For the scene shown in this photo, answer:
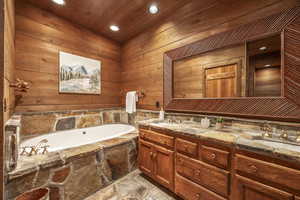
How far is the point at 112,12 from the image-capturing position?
2.04 m

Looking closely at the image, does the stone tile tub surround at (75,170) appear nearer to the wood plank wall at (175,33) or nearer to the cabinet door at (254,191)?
the wood plank wall at (175,33)

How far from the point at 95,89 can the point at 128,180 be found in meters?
1.87

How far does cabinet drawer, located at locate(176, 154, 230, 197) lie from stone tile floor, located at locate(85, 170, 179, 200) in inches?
18.5

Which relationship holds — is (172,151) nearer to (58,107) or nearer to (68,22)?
(58,107)

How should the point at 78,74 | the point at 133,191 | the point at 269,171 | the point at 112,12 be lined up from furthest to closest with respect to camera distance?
the point at 78,74 < the point at 112,12 < the point at 133,191 < the point at 269,171

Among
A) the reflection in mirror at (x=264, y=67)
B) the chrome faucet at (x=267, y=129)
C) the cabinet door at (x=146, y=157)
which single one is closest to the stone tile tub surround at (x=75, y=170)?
the cabinet door at (x=146, y=157)

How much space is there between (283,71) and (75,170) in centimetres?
235

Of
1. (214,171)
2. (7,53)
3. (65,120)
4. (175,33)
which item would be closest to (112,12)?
(175,33)

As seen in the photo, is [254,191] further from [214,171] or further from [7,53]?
[7,53]

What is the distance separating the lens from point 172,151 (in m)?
1.44

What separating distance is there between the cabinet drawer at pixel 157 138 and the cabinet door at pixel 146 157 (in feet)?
0.31

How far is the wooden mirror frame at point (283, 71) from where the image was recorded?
3.65 ft

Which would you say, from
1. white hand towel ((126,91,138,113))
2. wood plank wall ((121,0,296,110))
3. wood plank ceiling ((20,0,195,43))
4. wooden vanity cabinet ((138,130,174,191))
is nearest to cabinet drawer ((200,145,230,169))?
wooden vanity cabinet ((138,130,174,191))

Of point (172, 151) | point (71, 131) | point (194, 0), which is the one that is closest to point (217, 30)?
point (194, 0)
